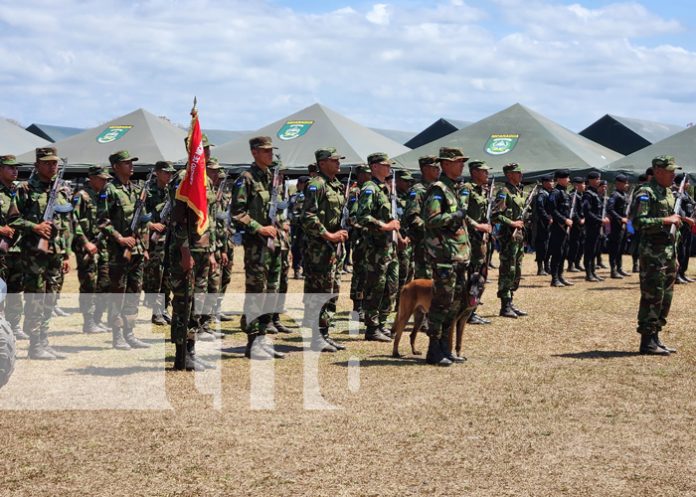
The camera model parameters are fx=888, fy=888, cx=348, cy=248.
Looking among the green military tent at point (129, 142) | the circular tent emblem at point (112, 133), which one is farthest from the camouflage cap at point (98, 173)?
the circular tent emblem at point (112, 133)

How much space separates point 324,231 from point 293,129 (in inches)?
762

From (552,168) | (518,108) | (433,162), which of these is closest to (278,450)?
(433,162)

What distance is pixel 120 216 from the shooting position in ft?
35.9

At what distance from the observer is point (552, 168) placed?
2592cm

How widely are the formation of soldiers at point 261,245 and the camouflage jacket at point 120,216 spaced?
2 cm

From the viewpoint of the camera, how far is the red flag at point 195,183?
870cm

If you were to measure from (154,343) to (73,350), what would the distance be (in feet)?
3.29

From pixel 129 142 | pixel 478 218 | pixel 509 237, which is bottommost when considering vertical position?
pixel 509 237

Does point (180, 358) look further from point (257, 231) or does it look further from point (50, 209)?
point (50, 209)

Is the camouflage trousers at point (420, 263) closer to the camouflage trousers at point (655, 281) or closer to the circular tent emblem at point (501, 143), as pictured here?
the camouflage trousers at point (655, 281)

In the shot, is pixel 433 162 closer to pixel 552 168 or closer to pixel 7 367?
pixel 7 367

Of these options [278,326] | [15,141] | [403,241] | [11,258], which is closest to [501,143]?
[403,241]

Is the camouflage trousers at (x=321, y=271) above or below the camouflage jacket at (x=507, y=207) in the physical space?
below

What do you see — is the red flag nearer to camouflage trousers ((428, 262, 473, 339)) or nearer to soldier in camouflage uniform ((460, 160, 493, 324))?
camouflage trousers ((428, 262, 473, 339))
